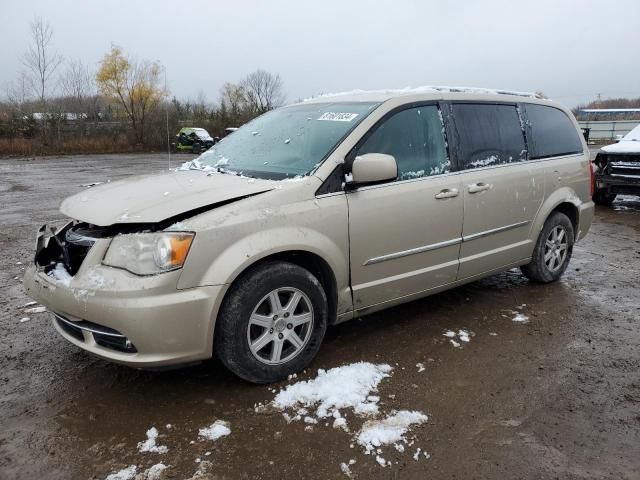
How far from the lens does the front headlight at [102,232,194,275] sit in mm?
2750

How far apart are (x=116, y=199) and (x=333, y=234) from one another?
1344 mm

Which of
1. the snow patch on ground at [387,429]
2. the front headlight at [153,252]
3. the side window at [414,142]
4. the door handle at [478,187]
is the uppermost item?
the side window at [414,142]

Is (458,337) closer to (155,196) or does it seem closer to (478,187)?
(478,187)

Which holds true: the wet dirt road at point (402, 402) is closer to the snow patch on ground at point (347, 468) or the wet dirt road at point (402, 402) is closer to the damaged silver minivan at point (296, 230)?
the snow patch on ground at point (347, 468)

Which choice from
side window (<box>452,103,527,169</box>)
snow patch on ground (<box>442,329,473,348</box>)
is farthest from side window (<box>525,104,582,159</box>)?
snow patch on ground (<box>442,329,473,348</box>)

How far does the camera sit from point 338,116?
3.79m

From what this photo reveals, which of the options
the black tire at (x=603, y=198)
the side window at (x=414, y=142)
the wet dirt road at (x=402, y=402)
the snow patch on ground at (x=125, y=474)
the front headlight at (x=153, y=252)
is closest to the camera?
the snow patch on ground at (x=125, y=474)

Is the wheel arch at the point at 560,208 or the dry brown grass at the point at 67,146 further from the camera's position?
the dry brown grass at the point at 67,146

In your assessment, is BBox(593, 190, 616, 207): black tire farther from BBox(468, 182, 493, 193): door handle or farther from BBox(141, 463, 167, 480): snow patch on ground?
BBox(141, 463, 167, 480): snow patch on ground

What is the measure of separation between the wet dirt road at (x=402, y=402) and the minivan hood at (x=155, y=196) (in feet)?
3.51

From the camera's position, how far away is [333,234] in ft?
10.8

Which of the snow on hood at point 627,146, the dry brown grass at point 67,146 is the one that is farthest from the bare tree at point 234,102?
the snow on hood at point 627,146

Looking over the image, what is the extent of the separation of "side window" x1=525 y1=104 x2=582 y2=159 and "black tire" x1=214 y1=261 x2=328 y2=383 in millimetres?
2683

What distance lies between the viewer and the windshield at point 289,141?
11.5ft
